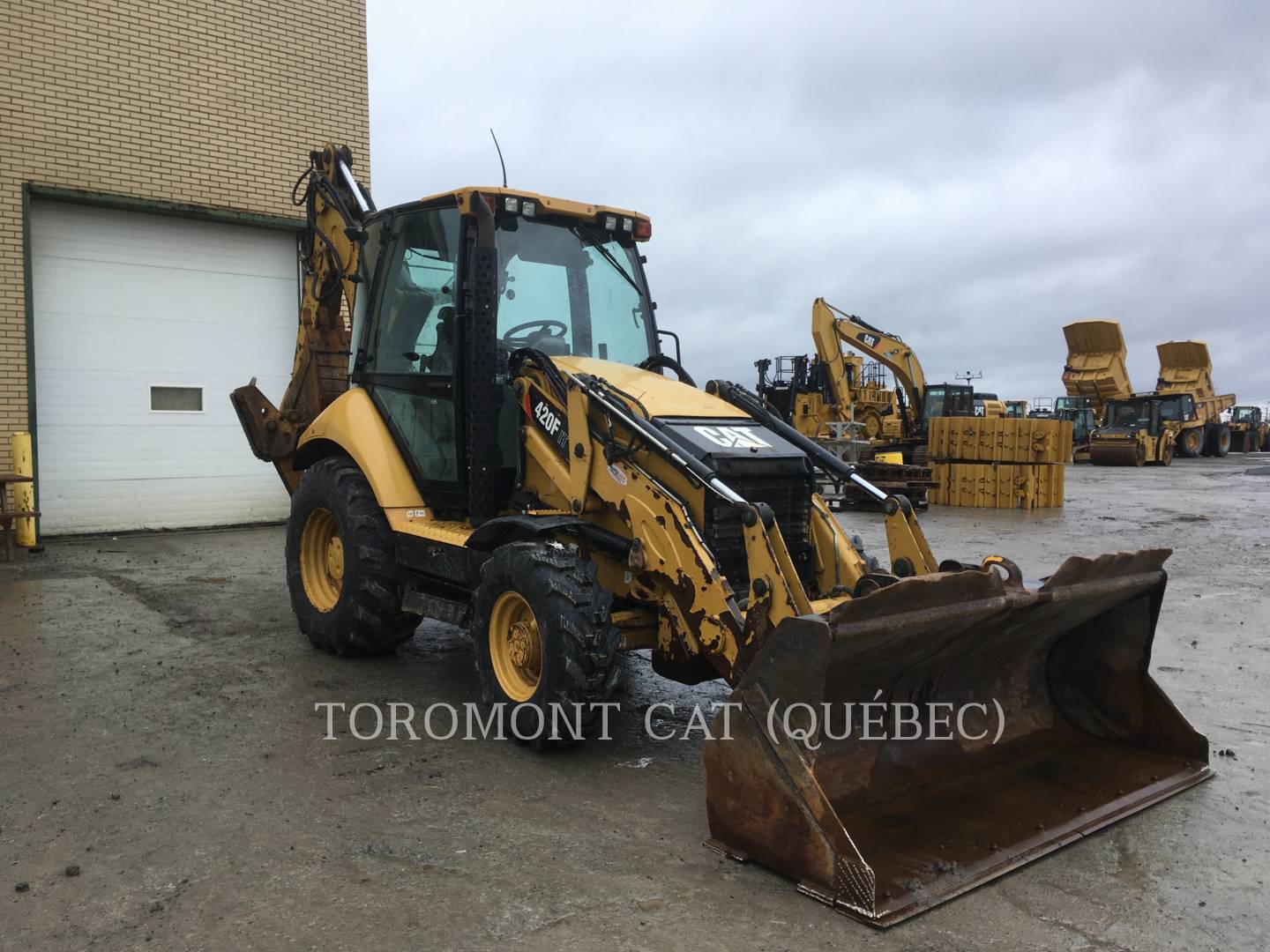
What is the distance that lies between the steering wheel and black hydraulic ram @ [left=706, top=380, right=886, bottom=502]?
985 mm

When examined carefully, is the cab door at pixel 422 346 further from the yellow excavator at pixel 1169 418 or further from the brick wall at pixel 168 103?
the yellow excavator at pixel 1169 418

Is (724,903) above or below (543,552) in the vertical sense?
below

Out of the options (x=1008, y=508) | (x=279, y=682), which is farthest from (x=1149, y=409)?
(x=279, y=682)

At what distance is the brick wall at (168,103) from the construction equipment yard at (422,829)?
643 centimetres

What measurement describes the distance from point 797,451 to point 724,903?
2.52m

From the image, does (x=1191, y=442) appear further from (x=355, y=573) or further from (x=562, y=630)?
(x=562, y=630)

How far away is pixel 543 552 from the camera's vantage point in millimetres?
4559

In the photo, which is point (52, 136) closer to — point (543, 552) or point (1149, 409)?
point (543, 552)

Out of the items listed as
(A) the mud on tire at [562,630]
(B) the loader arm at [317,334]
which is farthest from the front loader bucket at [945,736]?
(B) the loader arm at [317,334]

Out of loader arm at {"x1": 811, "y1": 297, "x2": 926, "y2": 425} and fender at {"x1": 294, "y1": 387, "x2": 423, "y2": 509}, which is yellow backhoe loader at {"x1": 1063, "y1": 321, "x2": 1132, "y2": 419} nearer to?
loader arm at {"x1": 811, "y1": 297, "x2": 926, "y2": 425}

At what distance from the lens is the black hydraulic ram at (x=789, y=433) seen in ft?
17.0

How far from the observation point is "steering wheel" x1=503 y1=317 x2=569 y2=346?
5.57 metres

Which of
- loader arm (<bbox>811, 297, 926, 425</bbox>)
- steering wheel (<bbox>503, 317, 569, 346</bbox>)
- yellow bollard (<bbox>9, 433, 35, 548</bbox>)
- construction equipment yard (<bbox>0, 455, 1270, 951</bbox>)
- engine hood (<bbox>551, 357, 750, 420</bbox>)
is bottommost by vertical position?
construction equipment yard (<bbox>0, 455, 1270, 951</bbox>)

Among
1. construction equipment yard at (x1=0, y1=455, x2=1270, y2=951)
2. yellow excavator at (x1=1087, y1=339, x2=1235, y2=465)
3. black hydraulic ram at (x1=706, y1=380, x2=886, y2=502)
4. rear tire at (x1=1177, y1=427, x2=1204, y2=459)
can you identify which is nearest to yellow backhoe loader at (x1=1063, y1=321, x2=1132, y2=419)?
yellow excavator at (x1=1087, y1=339, x2=1235, y2=465)
